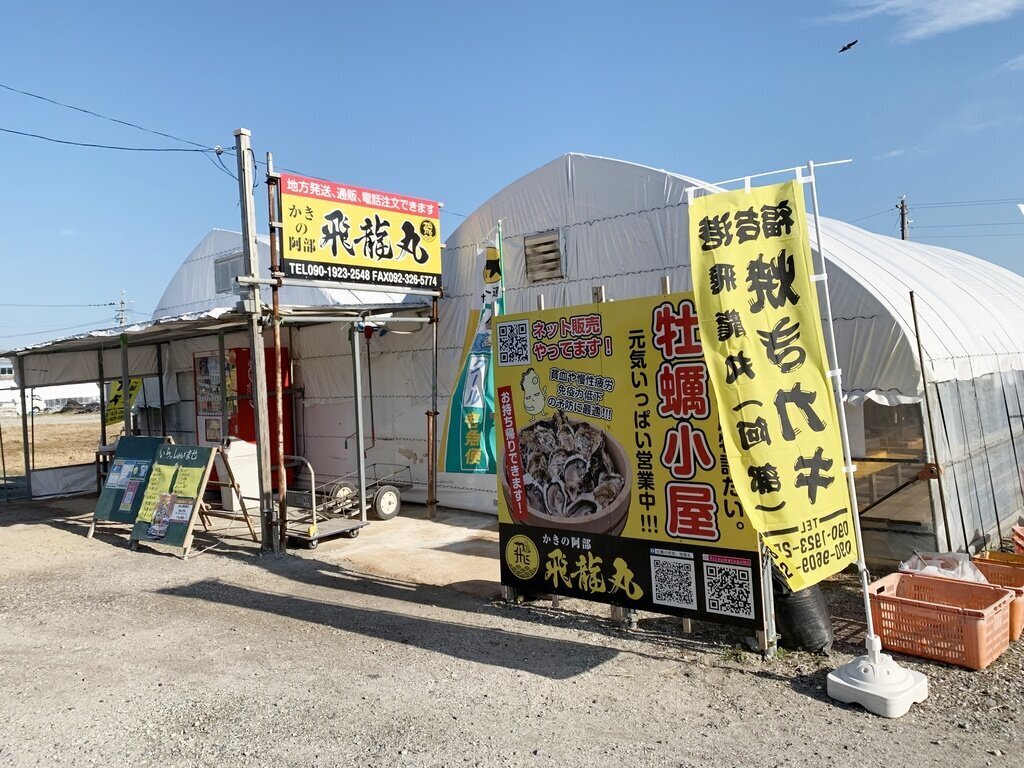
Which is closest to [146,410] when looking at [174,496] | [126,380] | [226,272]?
[226,272]

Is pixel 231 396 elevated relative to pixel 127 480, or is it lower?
elevated

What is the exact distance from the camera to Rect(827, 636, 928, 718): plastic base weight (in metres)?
4.48

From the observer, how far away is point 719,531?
5461 millimetres

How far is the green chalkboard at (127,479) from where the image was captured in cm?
1026

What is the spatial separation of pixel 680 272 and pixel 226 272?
11.5 m

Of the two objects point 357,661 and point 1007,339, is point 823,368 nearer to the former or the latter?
point 357,661

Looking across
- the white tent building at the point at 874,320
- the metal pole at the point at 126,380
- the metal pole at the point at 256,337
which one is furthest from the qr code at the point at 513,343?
the metal pole at the point at 126,380

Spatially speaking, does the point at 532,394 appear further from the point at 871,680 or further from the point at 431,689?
the point at 871,680

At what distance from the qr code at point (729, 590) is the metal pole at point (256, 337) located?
546 cm

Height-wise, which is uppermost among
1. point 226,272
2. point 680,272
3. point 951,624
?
point 226,272

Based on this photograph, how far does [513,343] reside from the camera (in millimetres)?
6574

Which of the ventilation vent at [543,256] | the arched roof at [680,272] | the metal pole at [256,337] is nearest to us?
the arched roof at [680,272]

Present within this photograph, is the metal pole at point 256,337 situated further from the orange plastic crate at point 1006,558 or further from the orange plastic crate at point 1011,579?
the orange plastic crate at point 1006,558

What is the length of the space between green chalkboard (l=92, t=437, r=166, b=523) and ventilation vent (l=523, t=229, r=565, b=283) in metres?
5.70
